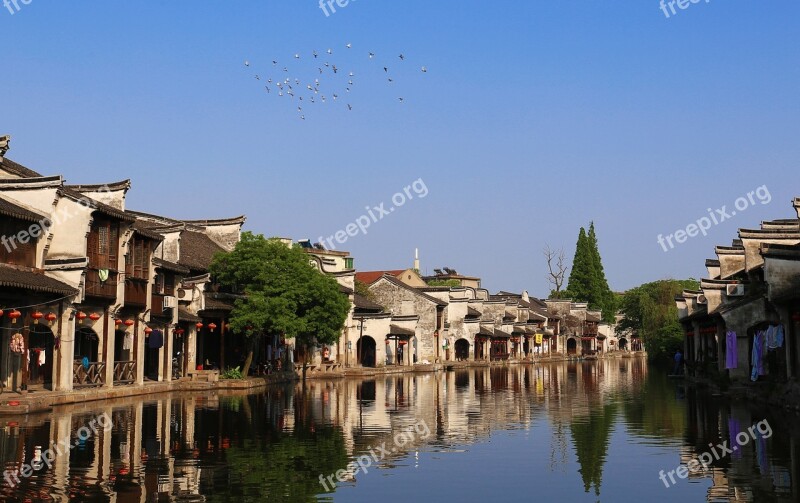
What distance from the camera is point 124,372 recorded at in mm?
40719

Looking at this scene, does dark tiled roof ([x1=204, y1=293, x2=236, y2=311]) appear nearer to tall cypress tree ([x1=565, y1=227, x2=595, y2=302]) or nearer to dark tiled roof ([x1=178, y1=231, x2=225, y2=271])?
dark tiled roof ([x1=178, y1=231, x2=225, y2=271])

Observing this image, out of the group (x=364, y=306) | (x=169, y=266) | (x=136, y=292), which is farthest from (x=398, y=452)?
(x=364, y=306)

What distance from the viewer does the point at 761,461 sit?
734 inches

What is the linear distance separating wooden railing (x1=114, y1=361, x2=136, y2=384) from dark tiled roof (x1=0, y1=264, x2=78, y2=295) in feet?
23.3

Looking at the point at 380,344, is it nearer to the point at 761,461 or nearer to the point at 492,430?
the point at 492,430

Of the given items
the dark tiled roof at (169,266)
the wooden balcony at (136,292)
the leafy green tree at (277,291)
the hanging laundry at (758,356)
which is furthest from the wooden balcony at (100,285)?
the hanging laundry at (758,356)

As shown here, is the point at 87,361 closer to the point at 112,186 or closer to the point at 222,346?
the point at 112,186

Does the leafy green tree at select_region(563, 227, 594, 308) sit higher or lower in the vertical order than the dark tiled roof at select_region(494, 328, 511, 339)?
higher

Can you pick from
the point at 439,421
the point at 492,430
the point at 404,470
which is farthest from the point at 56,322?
the point at 404,470

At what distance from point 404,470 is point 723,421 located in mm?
13052

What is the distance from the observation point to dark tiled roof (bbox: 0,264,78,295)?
29.7 metres

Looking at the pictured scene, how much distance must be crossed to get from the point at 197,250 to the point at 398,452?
118 feet

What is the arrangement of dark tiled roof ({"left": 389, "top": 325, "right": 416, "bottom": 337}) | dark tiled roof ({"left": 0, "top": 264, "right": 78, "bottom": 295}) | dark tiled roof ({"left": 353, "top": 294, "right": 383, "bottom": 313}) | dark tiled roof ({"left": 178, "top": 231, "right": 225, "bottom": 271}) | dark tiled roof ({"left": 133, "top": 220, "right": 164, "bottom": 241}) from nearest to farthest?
dark tiled roof ({"left": 0, "top": 264, "right": 78, "bottom": 295}), dark tiled roof ({"left": 133, "top": 220, "right": 164, "bottom": 241}), dark tiled roof ({"left": 178, "top": 231, "right": 225, "bottom": 271}), dark tiled roof ({"left": 353, "top": 294, "right": 383, "bottom": 313}), dark tiled roof ({"left": 389, "top": 325, "right": 416, "bottom": 337})

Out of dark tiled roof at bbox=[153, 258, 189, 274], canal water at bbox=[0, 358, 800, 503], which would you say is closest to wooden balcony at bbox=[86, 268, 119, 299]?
dark tiled roof at bbox=[153, 258, 189, 274]
